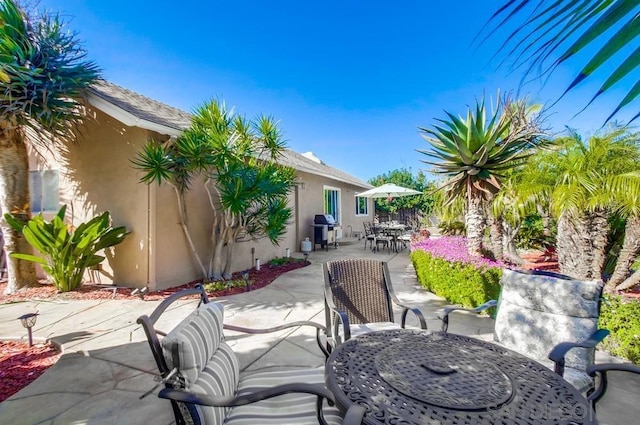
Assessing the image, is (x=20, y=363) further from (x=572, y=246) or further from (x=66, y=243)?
(x=572, y=246)

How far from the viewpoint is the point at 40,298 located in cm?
543

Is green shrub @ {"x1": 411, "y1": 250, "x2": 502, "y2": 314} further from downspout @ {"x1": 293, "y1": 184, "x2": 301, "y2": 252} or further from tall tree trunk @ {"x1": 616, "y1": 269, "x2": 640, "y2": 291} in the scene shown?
downspout @ {"x1": 293, "y1": 184, "x2": 301, "y2": 252}

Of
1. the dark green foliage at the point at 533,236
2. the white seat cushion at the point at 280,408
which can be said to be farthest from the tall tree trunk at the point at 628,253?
the white seat cushion at the point at 280,408

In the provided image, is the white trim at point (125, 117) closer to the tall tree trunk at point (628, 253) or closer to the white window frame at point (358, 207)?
the tall tree trunk at point (628, 253)

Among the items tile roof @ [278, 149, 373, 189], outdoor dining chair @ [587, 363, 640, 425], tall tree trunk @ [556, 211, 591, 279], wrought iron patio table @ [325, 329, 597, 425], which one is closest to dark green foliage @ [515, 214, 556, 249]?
tall tree trunk @ [556, 211, 591, 279]

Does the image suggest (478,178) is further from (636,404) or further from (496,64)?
(496,64)

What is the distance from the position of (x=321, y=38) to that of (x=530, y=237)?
10368 millimetres

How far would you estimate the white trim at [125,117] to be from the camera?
530 centimetres

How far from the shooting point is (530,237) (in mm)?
8492

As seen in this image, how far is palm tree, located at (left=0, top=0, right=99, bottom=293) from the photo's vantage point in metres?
4.95

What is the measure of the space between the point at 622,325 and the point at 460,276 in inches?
81.9

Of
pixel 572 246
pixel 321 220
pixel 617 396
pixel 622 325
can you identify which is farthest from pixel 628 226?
pixel 321 220

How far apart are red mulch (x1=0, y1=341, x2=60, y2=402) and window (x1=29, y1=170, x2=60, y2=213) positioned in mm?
4379

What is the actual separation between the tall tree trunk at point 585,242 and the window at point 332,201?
10771 millimetres
